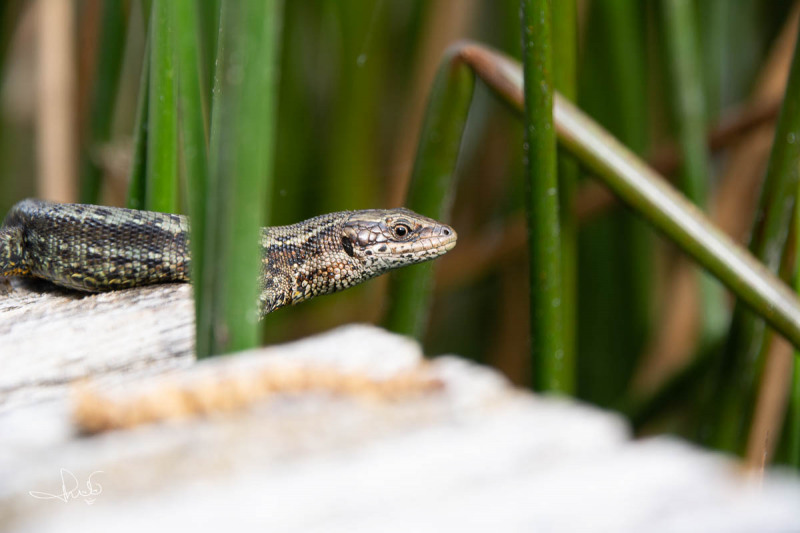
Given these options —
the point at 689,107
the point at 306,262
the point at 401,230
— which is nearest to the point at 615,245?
the point at 689,107

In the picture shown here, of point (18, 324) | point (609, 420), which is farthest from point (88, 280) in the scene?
point (609, 420)

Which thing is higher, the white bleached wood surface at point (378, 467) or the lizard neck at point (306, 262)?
the white bleached wood surface at point (378, 467)

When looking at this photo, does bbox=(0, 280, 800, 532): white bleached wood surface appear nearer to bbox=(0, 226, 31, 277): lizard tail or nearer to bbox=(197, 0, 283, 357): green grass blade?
bbox=(197, 0, 283, 357): green grass blade

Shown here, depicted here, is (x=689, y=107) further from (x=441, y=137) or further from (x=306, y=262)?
(x=306, y=262)

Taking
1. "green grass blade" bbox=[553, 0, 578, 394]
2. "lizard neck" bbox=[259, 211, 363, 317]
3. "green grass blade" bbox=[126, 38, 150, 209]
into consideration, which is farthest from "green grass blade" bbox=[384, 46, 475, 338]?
"green grass blade" bbox=[126, 38, 150, 209]

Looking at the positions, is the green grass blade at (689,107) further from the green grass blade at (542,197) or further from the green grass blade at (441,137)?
the green grass blade at (542,197)

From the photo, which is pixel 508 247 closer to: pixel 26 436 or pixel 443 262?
pixel 443 262

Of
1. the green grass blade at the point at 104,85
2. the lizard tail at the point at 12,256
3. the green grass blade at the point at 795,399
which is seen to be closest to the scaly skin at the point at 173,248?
the lizard tail at the point at 12,256
